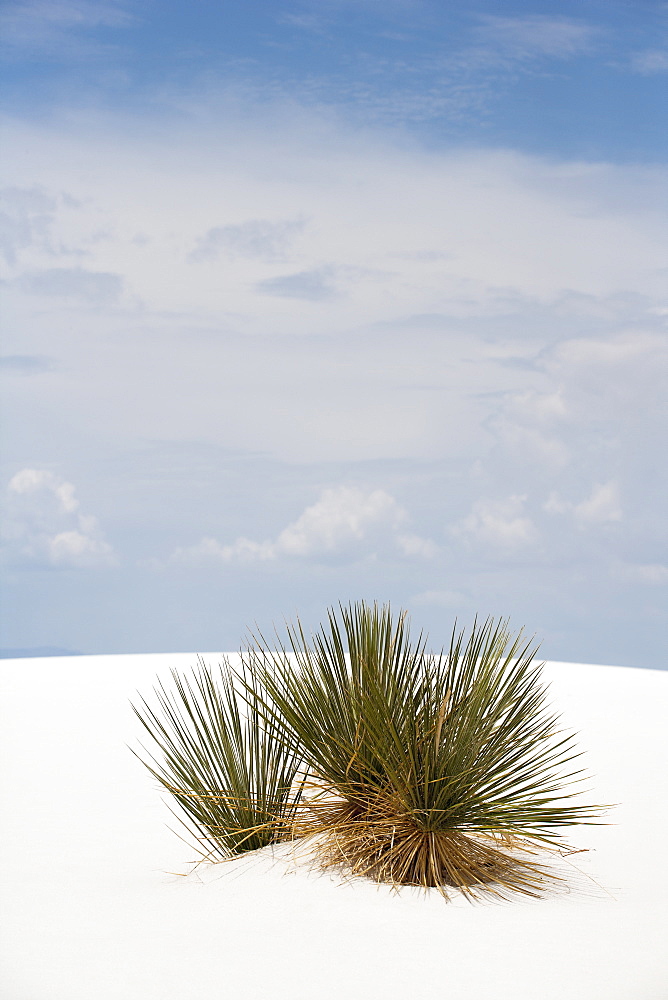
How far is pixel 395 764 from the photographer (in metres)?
3.71

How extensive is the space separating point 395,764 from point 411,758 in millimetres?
64

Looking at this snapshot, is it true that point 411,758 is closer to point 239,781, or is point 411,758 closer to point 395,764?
point 395,764

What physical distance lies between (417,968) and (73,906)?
1402 millimetres

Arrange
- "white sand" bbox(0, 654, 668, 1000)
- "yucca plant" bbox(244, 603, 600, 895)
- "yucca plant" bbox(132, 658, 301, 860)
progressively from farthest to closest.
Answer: "yucca plant" bbox(132, 658, 301, 860)
"yucca plant" bbox(244, 603, 600, 895)
"white sand" bbox(0, 654, 668, 1000)

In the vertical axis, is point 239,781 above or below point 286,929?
above

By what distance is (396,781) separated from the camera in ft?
12.1

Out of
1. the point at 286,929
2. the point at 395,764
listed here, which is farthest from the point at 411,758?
the point at 286,929

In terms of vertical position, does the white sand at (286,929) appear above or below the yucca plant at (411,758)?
below

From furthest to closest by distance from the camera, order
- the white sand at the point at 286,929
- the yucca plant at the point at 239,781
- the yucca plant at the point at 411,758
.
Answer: the yucca plant at the point at 239,781, the yucca plant at the point at 411,758, the white sand at the point at 286,929

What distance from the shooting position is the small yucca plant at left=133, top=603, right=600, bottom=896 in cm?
372

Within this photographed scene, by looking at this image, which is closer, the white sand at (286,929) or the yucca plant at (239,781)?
the white sand at (286,929)

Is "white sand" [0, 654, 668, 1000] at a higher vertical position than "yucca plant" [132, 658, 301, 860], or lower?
lower

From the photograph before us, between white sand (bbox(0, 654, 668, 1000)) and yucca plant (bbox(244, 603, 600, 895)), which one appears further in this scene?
yucca plant (bbox(244, 603, 600, 895))

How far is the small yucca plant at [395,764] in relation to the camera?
12.2 feet
